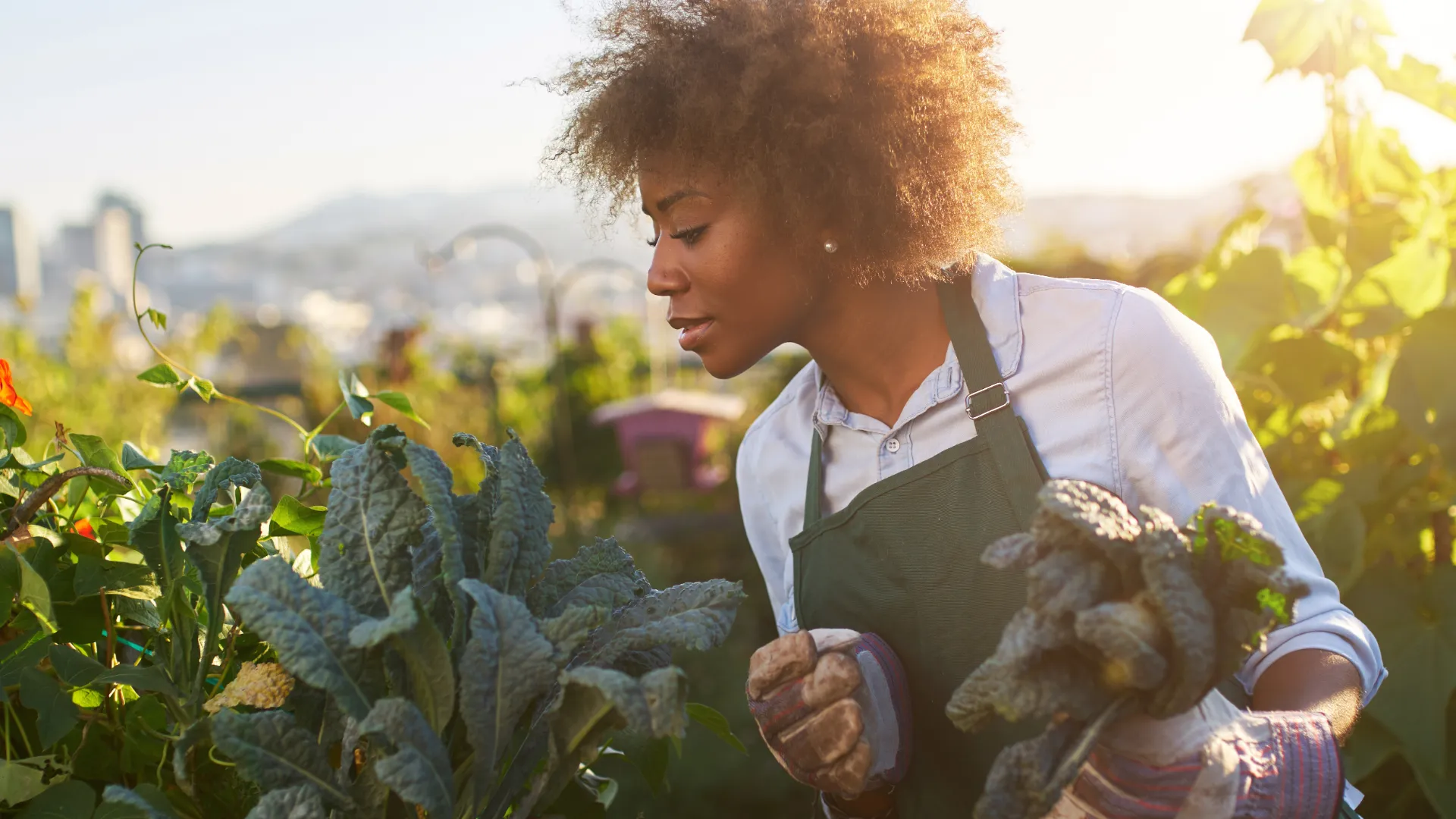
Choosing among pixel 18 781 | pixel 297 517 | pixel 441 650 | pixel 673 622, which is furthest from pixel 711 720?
pixel 18 781

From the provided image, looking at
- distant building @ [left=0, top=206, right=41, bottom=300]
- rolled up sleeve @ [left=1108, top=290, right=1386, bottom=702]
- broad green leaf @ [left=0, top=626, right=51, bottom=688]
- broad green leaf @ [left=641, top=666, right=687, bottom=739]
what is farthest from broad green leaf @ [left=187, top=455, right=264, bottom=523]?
distant building @ [left=0, top=206, right=41, bottom=300]

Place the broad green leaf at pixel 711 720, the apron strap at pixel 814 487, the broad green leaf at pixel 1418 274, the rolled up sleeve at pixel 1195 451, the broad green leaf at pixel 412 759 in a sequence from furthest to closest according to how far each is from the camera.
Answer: the broad green leaf at pixel 1418 274 → the apron strap at pixel 814 487 → the rolled up sleeve at pixel 1195 451 → the broad green leaf at pixel 711 720 → the broad green leaf at pixel 412 759

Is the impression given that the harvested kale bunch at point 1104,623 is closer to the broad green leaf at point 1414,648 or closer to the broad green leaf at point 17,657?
the broad green leaf at point 17,657

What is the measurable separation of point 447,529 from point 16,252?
27633mm

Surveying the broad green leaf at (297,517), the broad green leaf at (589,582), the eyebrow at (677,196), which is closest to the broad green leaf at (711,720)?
the broad green leaf at (589,582)

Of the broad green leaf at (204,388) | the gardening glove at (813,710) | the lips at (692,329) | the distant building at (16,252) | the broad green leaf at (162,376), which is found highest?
the distant building at (16,252)

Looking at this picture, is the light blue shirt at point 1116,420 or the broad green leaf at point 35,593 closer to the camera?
the broad green leaf at point 35,593

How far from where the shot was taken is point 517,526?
776 millimetres

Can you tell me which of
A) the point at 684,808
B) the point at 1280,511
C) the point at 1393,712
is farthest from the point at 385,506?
the point at 684,808

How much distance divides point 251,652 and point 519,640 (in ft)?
0.98

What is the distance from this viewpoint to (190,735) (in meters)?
0.71

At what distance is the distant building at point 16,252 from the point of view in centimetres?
2483

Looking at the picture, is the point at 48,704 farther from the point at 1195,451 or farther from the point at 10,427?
the point at 1195,451

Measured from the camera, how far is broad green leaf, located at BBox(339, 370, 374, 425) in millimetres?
1049
